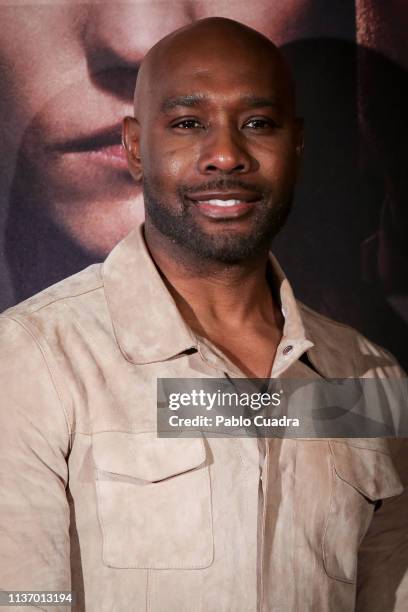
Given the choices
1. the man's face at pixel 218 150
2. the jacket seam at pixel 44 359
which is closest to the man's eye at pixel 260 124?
the man's face at pixel 218 150

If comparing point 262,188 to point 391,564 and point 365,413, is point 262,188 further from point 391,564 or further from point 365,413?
point 391,564

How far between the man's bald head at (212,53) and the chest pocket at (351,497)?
2.06ft

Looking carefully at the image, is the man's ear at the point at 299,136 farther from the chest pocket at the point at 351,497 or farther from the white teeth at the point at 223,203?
the chest pocket at the point at 351,497

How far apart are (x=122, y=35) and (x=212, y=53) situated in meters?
0.41

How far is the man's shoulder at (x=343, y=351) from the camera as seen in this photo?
1819mm

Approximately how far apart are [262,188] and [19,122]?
0.57 m

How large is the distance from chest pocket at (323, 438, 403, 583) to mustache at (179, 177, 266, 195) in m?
0.46

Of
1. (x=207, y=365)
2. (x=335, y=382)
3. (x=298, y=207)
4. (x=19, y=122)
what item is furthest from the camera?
(x=298, y=207)

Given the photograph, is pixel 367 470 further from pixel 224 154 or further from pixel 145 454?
pixel 224 154

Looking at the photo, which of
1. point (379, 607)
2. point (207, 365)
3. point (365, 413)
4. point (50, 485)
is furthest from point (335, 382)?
point (50, 485)

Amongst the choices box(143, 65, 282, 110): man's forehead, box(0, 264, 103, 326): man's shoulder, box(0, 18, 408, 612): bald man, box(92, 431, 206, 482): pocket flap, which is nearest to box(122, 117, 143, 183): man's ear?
box(0, 18, 408, 612): bald man

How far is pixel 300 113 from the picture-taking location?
218 centimetres

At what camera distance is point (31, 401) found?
1.48 m

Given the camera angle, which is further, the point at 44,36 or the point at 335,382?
the point at 44,36
